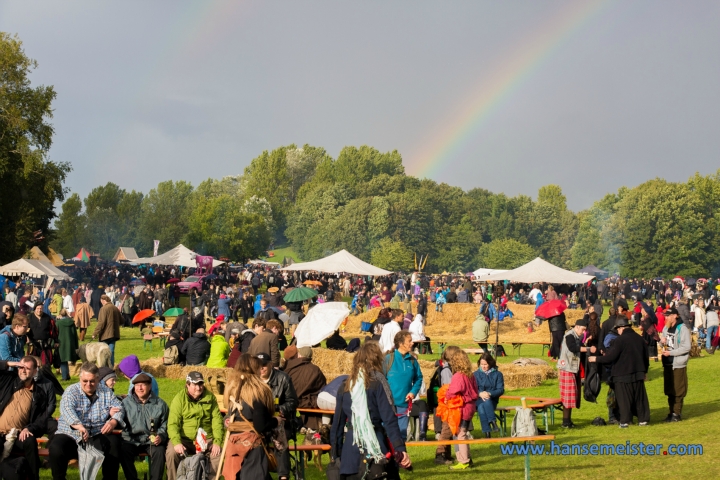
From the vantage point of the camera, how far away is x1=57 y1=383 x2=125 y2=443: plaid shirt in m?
7.63

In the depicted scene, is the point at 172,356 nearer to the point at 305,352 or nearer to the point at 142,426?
the point at 305,352

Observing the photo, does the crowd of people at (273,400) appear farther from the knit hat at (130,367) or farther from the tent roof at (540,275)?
the tent roof at (540,275)

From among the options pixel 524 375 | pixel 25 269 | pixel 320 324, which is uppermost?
pixel 25 269

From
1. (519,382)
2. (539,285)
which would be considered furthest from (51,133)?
(519,382)

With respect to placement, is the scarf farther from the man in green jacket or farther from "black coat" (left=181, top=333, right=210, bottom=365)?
"black coat" (left=181, top=333, right=210, bottom=365)

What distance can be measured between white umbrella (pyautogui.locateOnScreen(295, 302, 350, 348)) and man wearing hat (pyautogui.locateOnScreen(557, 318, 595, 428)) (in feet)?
20.2

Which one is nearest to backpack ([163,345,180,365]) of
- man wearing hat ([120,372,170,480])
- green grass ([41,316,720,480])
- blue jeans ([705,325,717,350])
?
green grass ([41,316,720,480])

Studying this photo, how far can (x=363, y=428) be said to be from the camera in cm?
634

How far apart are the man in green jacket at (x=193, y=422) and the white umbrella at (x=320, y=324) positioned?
929cm

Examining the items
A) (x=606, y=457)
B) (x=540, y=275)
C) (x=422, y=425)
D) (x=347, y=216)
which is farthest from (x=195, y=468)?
(x=347, y=216)

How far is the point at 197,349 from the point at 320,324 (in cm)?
275

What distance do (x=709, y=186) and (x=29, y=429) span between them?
8768 cm

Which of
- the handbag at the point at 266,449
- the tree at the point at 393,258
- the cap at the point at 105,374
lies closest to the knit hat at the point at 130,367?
the cap at the point at 105,374

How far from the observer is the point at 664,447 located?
9.64 metres
